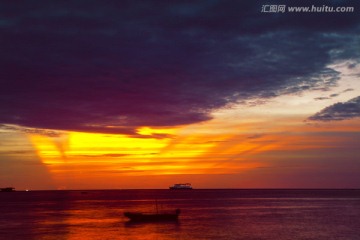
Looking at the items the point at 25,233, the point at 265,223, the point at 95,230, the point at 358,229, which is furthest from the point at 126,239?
the point at 358,229

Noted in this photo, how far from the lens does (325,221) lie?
299 ft

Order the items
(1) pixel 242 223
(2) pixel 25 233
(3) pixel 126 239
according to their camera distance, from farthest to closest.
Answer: (1) pixel 242 223 < (2) pixel 25 233 < (3) pixel 126 239

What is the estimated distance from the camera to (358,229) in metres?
76.3

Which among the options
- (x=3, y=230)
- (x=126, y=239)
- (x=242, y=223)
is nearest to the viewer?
(x=126, y=239)

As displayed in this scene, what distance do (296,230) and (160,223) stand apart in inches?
1105

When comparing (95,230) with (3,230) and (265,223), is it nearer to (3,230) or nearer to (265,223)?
(3,230)

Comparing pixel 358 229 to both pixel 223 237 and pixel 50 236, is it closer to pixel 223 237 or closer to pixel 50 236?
pixel 223 237

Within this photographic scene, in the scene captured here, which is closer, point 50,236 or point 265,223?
point 50,236

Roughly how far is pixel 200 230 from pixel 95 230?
1776 cm

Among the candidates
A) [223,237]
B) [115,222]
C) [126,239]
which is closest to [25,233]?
[126,239]

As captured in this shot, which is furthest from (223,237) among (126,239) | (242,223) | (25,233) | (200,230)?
(25,233)

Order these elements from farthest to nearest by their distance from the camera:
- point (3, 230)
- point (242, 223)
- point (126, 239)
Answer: point (242, 223) < point (3, 230) < point (126, 239)

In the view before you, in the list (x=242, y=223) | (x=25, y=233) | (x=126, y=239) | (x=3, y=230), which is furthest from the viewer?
(x=242, y=223)

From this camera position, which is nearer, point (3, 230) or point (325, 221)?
point (3, 230)
